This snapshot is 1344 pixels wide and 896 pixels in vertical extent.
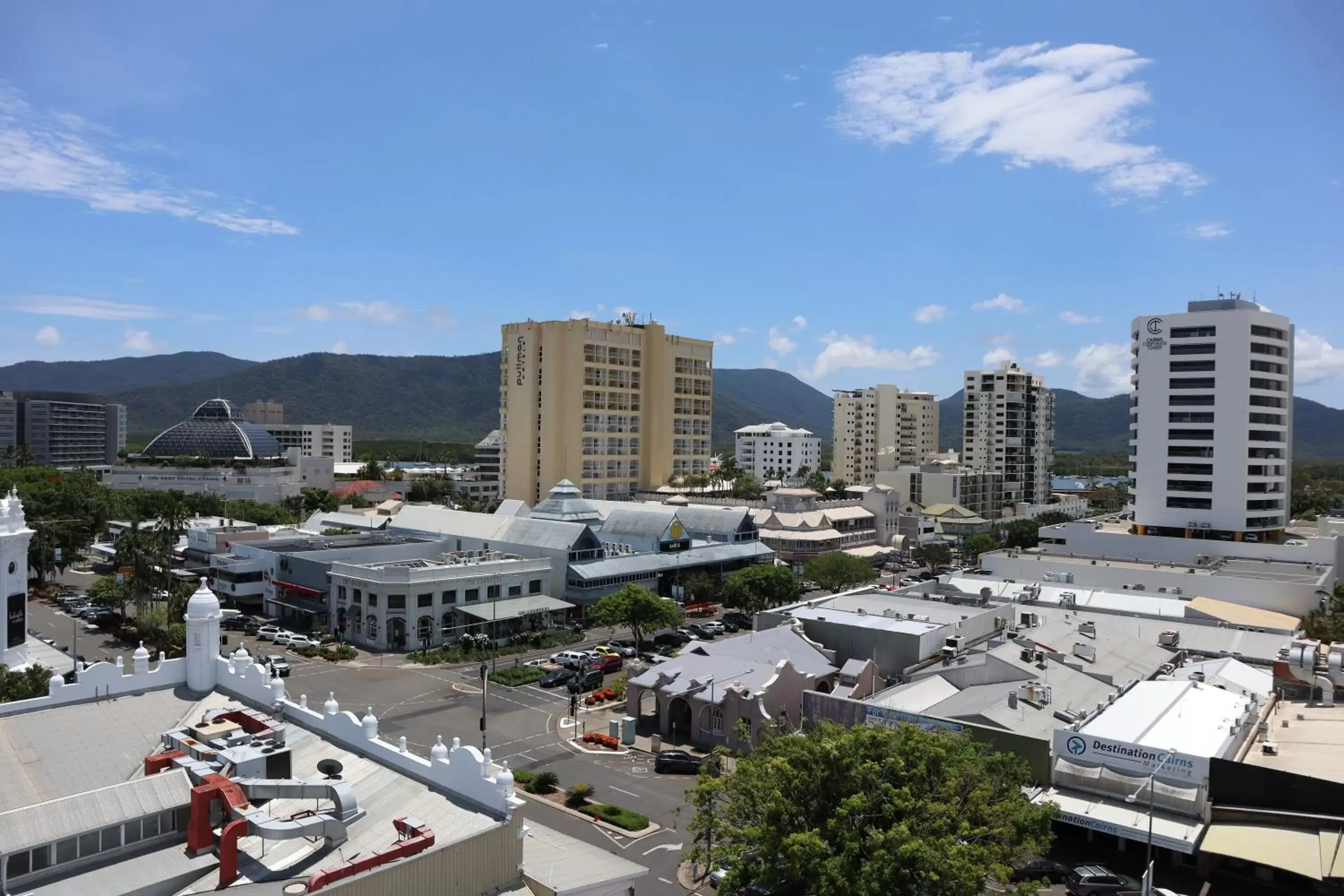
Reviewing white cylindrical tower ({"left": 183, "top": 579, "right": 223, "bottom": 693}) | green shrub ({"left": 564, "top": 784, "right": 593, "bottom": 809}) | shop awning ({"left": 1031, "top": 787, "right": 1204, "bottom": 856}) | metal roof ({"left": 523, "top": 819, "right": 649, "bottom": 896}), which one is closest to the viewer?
metal roof ({"left": 523, "top": 819, "right": 649, "bottom": 896})

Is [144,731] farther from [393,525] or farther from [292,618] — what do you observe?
[393,525]

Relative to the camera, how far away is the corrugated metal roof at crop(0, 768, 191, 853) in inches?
619

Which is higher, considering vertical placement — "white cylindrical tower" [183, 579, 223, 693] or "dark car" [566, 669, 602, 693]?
"white cylindrical tower" [183, 579, 223, 693]

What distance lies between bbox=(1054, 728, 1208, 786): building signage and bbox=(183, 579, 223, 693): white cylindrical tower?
30139mm

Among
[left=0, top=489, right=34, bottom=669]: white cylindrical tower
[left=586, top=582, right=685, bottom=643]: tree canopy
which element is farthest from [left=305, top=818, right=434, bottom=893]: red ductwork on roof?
[left=586, top=582, right=685, bottom=643]: tree canopy

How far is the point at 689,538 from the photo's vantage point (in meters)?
89.1

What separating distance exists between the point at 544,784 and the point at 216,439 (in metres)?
154

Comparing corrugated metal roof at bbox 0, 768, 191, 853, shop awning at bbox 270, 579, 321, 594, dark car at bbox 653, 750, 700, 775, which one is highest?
corrugated metal roof at bbox 0, 768, 191, 853

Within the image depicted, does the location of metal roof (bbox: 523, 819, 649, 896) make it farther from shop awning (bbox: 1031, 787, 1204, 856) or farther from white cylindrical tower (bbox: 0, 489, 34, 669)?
white cylindrical tower (bbox: 0, 489, 34, 669)

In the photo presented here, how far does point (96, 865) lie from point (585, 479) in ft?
336

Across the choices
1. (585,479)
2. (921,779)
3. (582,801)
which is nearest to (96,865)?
(921,779)

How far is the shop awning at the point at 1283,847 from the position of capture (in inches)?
1059

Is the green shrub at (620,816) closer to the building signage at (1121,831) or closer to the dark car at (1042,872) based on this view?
the dark car at (1042,872)

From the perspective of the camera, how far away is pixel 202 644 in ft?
79.7
